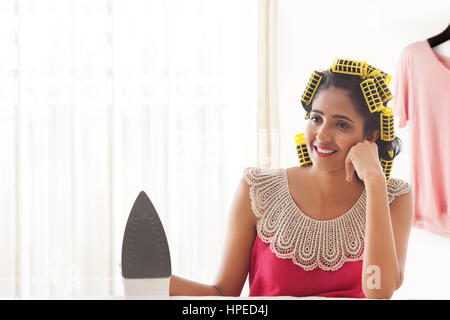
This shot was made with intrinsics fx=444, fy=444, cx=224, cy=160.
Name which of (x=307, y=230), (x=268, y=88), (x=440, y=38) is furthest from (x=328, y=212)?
(x=268, y=88)

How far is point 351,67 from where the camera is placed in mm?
948

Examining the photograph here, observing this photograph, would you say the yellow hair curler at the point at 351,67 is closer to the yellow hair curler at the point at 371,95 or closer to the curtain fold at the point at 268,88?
the yellow hair curler at the point at 371,95

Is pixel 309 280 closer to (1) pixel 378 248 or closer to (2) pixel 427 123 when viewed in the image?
(1) pixel 378 248

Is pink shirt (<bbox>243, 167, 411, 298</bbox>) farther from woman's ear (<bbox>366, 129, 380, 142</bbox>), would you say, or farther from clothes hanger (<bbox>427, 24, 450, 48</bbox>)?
clothes hanger (<bbox>427, 24, 450, 48</bbox>)

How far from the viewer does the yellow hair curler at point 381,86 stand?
3.01ft

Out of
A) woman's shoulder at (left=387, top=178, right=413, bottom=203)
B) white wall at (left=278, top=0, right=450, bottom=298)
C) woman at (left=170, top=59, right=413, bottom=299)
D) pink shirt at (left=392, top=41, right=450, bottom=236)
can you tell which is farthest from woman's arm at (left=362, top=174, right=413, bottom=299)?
white wall at (left=278, top=0, right=450, bottom=298)

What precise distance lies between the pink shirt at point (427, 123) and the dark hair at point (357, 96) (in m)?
0.93

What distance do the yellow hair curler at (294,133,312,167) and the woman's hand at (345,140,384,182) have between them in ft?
0.52

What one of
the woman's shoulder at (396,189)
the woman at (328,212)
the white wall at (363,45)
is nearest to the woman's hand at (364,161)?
the woman at (328,212)

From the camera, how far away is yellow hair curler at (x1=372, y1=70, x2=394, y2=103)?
3.01 feet

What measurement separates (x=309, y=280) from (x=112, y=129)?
1610 millimetres

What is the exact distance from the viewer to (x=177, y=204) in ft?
7.63

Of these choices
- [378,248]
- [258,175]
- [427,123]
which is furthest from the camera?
[427,123]
